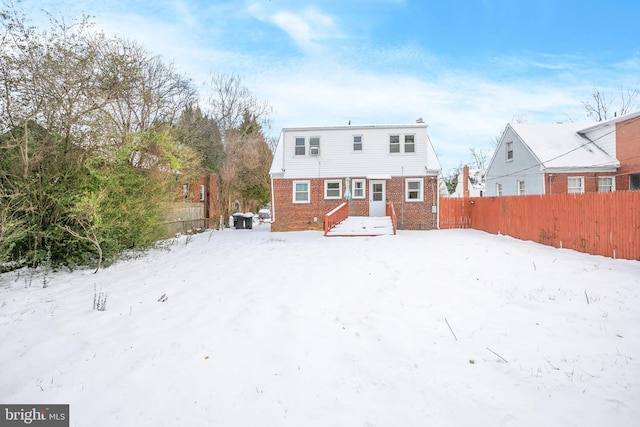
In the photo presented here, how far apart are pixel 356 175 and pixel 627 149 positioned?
1426 centimetres

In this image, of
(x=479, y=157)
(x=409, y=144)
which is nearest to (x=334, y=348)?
(x=409, y=144)

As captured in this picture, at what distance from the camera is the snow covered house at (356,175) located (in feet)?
62.0

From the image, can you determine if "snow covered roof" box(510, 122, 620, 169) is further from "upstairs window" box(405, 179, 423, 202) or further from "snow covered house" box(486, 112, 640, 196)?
"upstairs window" box(405, 179, 423, 202)

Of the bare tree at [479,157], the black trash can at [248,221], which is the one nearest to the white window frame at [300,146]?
the black trash can at [248,221]

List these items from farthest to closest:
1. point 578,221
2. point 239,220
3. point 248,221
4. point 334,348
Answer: point 248,221 → point 239,220 → point 578,221 → point 334,348

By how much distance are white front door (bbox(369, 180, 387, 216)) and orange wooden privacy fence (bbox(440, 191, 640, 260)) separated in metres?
5.80

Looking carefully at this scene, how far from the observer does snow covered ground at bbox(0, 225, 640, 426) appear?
274 centimetres

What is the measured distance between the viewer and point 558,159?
758 inches

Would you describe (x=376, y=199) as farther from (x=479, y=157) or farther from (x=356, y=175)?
(x=479, y=157)

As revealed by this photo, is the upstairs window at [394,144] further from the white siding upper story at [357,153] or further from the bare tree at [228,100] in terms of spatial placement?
the bare tree at [228,100]

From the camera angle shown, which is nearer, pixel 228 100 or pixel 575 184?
pixel 575 184

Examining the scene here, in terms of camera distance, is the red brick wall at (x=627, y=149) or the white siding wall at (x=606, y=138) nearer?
the red brick wall at (x=627, y=149)

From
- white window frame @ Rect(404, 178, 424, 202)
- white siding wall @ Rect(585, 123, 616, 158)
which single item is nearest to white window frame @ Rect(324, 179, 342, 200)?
white window frame @ Rect(404, 178, 424, 202)

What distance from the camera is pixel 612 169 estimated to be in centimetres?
1853
